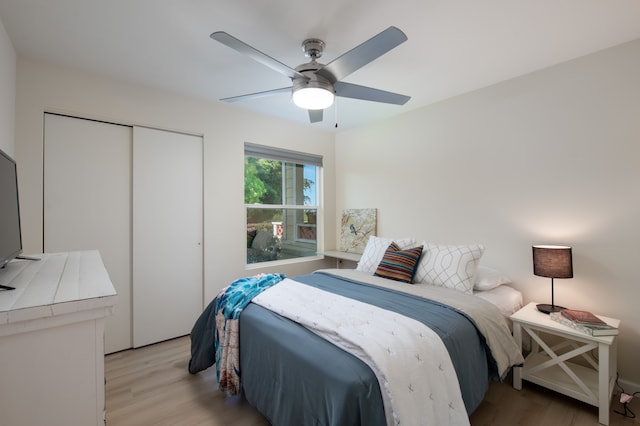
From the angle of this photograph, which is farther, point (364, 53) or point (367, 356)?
point (364, 53)

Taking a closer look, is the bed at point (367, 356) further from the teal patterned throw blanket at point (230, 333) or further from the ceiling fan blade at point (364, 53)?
the ceiling fan blade at point (364, 53)

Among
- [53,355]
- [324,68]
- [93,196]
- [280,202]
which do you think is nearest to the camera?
[53,355]

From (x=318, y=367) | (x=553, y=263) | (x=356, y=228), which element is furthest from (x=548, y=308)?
(x=356, y=228)

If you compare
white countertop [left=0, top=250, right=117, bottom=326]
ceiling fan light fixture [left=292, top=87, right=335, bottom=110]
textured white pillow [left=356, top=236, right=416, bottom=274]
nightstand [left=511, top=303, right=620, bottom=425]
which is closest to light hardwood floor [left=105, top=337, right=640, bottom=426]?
nightstand [left=511, top=303, right=620, bottom=425]

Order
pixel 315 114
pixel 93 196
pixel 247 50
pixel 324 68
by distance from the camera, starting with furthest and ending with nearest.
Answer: pixel 93 196 < pixel 315 114 < pixel 324 68 < pixel 247 50

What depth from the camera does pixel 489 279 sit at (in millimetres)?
2523

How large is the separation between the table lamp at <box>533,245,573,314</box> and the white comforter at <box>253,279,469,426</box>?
1.26 meters

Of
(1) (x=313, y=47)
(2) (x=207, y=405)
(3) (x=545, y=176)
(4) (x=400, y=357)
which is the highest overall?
(1) (x=313, y=47)

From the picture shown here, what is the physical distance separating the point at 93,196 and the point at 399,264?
2.84 metres

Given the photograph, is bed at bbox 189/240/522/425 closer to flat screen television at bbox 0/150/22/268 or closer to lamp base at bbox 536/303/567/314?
lamp base at bbox 536/303/567/314

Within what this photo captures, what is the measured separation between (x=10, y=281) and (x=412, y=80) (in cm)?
292

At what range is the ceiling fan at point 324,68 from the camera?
58.6 inches

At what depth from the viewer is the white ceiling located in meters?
1.74

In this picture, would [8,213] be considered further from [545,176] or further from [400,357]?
[545,176]
